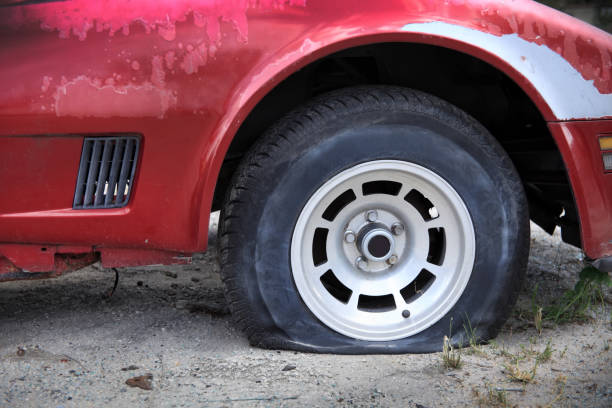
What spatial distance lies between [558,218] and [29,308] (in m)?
2.28

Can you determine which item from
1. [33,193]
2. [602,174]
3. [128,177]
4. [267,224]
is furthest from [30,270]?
[602,174]

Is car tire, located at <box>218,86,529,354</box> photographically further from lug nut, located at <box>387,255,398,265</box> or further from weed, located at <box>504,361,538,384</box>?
weed, located at <box>504,361,538,384</box>

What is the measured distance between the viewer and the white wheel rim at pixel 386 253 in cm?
215

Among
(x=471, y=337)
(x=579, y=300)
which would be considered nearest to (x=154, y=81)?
(x=471, y=337)

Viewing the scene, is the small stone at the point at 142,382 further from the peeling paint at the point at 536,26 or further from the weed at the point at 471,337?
the peeling paint at the point at 536,26

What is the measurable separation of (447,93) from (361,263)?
0.78 metres

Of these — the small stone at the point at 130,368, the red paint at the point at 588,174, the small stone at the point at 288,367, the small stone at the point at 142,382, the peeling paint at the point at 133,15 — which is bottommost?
the small stone at the point at 142,382

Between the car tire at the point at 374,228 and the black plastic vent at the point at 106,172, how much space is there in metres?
0.35

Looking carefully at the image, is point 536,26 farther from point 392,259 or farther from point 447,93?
point 392,259

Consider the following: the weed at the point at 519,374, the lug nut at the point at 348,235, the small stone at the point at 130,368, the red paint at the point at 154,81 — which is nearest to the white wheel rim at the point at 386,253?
the lug nut at the point at 348,235

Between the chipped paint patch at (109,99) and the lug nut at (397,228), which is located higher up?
the chipped paint patch at (109,99)

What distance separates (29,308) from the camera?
263 cm

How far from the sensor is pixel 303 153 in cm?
207

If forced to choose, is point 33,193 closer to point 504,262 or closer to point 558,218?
point 504,262
